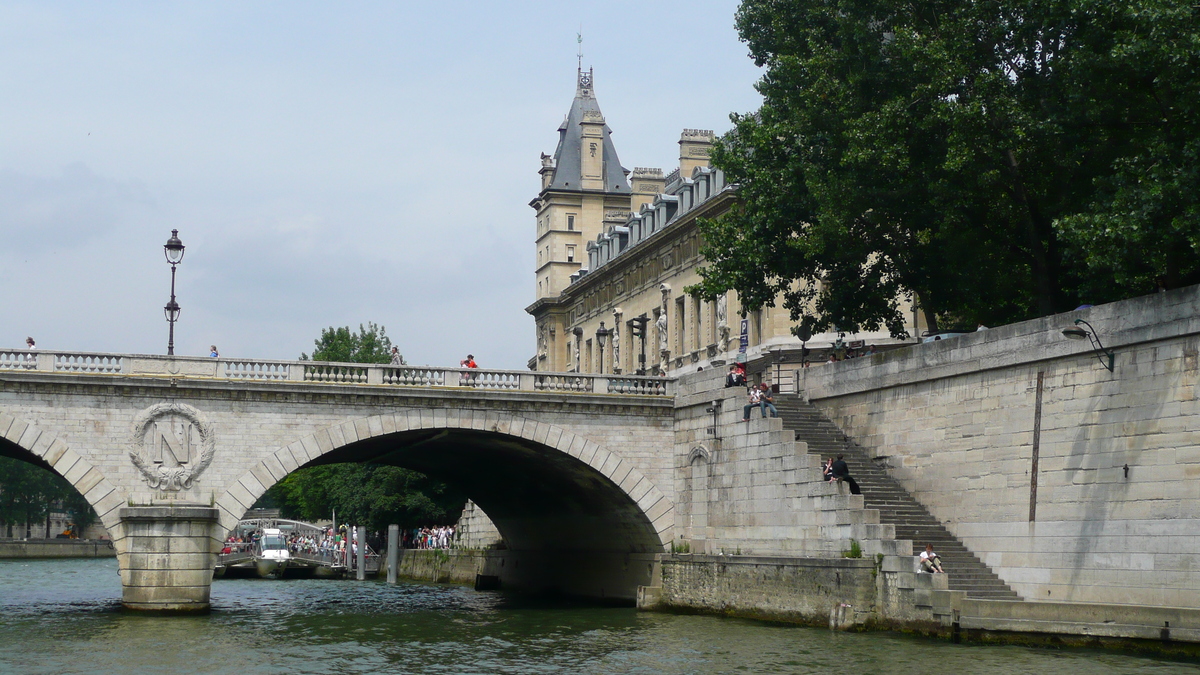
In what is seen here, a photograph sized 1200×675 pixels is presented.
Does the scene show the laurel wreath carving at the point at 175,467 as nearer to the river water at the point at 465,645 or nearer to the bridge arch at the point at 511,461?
the bridge arch at the point at 511,461

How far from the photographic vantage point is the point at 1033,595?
30781mm

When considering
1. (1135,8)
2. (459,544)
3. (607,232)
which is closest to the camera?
(1135,8)

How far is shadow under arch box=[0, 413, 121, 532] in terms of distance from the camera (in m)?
38.1

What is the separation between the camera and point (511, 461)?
47.3 m

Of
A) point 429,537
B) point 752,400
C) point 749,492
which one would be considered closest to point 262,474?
point 749,492

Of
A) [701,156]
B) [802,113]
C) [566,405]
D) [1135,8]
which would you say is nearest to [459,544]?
[701,156]

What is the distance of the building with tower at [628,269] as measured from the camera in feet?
208

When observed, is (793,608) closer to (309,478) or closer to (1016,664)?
(1016,664)

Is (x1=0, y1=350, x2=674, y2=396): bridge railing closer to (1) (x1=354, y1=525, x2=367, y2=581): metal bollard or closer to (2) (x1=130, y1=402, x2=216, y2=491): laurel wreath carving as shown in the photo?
(2) (x1=130, y1=402, x2=216, y2=491): laurel wreath carving

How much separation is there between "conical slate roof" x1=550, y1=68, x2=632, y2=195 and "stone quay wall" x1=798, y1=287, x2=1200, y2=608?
59.6 m

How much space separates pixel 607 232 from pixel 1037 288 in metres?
51.9

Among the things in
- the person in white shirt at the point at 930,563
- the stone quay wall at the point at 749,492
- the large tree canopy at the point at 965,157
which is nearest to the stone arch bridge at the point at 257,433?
the stone quay wall at the point at 749,492

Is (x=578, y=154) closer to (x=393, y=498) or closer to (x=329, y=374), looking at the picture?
(x=393, y=498)

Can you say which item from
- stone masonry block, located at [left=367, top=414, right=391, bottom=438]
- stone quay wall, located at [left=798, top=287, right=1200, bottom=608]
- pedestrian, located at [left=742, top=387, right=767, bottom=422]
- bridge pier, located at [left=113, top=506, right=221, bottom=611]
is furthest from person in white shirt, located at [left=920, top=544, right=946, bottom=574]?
bridge pier, located at [left=113, top=506, right=221, bottom=611]
